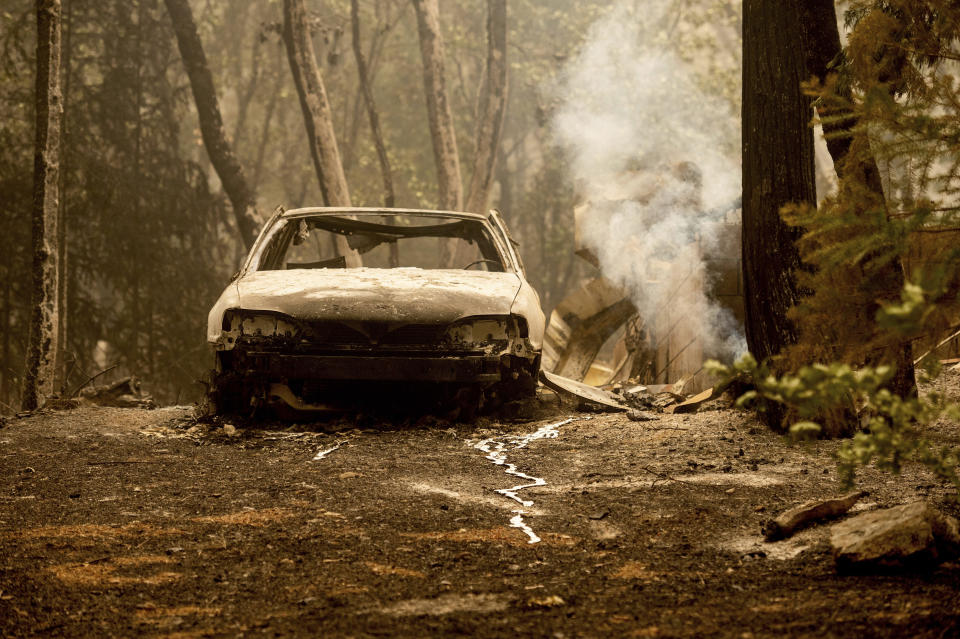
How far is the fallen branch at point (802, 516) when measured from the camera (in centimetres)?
383

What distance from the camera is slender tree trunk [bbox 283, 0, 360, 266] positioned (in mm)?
15680

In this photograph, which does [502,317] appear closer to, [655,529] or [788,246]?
[788,246]

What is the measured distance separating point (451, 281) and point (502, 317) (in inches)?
27.6

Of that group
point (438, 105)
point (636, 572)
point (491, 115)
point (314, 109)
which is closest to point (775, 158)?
point (636, 572)

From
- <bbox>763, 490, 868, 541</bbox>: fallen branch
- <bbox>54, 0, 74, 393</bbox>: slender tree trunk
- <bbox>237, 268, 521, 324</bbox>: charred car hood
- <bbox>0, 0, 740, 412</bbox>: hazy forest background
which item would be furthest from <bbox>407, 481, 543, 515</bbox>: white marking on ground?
<bbox>54, 0, 74, 393</bbox>: slender tree trunk

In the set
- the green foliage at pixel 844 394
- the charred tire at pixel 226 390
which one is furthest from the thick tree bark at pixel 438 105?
the green foliage at pixel 844 394

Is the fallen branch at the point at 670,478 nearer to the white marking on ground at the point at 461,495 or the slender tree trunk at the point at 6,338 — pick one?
the white marking on ground at the point at 461,495

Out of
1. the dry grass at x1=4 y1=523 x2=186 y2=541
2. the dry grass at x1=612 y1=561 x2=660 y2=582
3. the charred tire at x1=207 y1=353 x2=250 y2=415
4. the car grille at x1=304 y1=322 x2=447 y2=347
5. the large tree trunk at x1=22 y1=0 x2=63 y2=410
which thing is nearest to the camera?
the dry grass at x1=612 y1=561 x2=660 y2=582

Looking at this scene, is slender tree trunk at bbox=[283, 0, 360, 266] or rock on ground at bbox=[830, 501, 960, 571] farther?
slender tree trunk at bbox=[283, 0, 360, 266]

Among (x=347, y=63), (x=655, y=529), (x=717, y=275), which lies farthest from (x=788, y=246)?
(x=347, y=63)

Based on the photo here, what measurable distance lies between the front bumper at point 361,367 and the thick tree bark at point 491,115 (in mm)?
12160

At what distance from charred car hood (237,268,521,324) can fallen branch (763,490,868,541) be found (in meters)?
3.44

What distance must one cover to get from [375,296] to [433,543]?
357 centimetres

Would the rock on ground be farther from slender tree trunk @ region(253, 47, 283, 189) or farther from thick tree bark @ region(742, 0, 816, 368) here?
slender tree trunk @ region(253, 47, 283, 189)
